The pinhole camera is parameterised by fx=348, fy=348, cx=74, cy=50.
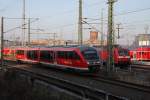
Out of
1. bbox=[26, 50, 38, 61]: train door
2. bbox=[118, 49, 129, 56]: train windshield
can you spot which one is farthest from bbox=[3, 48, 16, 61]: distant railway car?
bbox=[118, 49, 129, 56]: train windshield

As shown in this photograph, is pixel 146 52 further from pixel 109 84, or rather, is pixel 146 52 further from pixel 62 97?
pixel 62 97

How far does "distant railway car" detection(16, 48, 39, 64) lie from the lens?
42838 millimetres

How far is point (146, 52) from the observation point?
60.9m

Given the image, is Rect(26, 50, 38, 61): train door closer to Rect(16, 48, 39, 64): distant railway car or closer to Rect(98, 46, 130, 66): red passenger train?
Rect(16, 48, 39, 64): distant railway car

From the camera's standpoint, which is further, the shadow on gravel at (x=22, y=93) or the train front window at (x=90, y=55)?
the train front window at (x=90, y=55)

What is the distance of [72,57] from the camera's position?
101ft

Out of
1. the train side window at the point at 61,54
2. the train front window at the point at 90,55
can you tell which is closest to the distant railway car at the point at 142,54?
the train side window at the point at 61,54

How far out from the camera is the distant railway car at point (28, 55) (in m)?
42.8

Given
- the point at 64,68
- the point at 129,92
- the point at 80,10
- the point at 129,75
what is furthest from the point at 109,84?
the point at 80,10

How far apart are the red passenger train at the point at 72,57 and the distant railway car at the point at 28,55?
1522mm

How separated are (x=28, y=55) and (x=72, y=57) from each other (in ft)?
54.7

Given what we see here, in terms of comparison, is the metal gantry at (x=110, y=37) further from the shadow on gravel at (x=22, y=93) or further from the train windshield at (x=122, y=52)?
the train windshield at (x=122, y=52)

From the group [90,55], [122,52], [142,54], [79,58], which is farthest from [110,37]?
[142,54]

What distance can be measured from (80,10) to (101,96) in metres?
20.4
